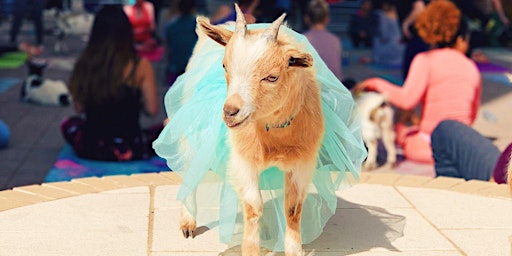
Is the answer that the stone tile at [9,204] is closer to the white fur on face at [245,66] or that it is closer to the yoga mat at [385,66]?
the white fur on face at [245,66]

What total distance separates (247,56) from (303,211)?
1306mm

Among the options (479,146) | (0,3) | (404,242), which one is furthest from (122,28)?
(0,3)

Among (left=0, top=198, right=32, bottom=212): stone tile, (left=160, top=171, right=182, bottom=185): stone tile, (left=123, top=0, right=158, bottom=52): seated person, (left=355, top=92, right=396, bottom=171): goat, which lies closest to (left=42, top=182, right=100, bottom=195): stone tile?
(left=0, top=198, right=32, bottom=212): stone tile

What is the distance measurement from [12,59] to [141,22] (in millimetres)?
3420

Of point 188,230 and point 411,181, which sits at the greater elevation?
point 188,230

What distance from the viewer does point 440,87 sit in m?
8.36

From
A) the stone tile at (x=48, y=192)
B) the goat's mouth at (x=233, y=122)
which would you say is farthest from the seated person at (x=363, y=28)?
the goat's mouth at (x=233, y=122)

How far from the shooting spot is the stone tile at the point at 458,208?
4.98m

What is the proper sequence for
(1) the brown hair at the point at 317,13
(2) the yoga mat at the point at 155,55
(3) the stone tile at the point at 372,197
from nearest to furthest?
(3) the stone tile at the point at 372,197, (1) the brown hair at the point at 317,13, (2) the yoga mat at the point at 155,55

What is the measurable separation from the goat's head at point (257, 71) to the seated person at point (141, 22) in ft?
33.3

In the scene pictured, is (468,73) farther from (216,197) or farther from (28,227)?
(28,227)

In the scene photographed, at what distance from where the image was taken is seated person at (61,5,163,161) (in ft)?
25.8

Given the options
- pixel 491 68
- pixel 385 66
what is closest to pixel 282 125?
pixel 385 66

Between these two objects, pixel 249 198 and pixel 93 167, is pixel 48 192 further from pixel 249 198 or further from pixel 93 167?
pixel 93 167
